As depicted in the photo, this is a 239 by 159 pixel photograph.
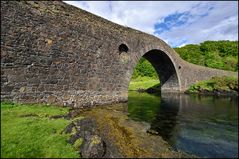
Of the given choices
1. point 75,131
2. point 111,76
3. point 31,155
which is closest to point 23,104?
point 75,131

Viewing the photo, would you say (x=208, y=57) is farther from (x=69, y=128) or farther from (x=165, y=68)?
(x=69, y=128)

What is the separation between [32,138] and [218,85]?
32497 millimetres

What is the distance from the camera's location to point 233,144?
9023mm

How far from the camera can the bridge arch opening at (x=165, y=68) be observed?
30181 millimetres

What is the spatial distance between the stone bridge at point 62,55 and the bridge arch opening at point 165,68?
8251mm

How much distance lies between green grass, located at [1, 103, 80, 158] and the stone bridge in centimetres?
306

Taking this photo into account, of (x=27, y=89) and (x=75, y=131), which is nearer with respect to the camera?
(x=75, y=131)

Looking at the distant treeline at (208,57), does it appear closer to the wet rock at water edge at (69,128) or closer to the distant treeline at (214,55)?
the distant treeline at (214,55)

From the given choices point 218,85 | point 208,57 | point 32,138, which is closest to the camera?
point 32,138

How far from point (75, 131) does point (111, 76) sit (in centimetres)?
1096

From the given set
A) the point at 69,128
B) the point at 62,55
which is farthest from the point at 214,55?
the point at 69,128

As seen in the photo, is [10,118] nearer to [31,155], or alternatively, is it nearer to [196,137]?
[31,155]

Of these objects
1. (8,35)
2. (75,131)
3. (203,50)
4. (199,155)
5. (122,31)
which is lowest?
(199,155)

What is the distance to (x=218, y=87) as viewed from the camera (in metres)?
33.7
